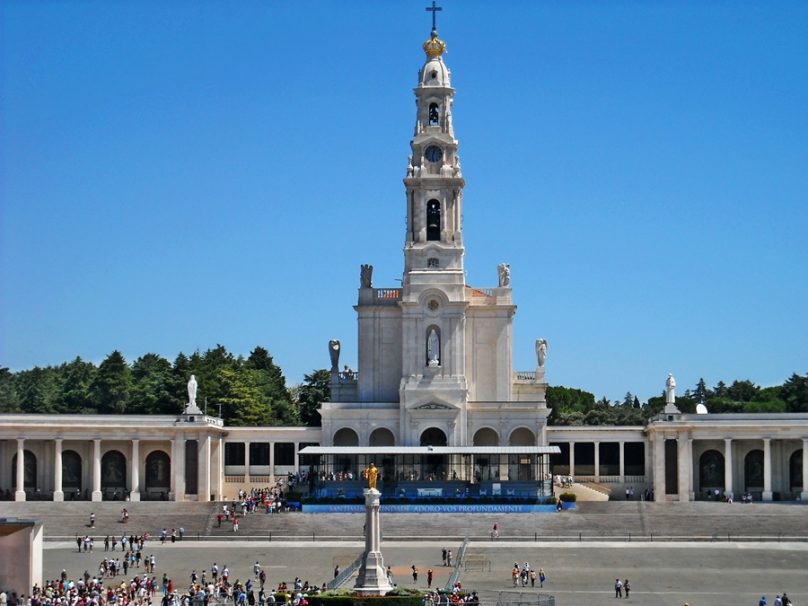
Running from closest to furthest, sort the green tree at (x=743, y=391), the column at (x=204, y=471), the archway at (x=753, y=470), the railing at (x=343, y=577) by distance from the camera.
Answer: the railing at (x=343, y=577)
the column at (x=204, y=471)
the archway at (x=753, y=470)
the green tree at (x=743, y=391)

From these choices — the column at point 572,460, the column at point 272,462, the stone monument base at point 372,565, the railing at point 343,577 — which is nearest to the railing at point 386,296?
the column at point 272,462

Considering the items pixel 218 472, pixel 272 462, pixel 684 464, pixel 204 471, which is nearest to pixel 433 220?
pixel 272 462

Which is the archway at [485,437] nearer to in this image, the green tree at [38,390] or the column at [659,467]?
the column at [659,467]

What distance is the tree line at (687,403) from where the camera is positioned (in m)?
129

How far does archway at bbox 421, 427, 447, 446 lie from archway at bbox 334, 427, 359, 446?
13.9ft

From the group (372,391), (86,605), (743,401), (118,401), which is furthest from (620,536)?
(743,401)

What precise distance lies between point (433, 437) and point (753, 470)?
18.7 m

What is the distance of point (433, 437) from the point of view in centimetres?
9631

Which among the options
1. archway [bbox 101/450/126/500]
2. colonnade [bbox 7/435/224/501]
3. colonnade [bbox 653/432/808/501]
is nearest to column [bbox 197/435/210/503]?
colonnade [bbox 7/435/224/501]

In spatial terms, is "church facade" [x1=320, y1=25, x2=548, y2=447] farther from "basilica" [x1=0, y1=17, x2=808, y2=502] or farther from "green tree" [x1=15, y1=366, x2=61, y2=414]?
"green tree" [x1=15, y1=366, x2=61, y2=414]

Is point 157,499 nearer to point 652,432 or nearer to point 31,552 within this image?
point 652,432

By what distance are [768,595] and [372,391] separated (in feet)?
138

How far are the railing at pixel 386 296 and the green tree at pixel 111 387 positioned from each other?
29638mm

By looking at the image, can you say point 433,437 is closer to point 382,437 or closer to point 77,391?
point 382,437
